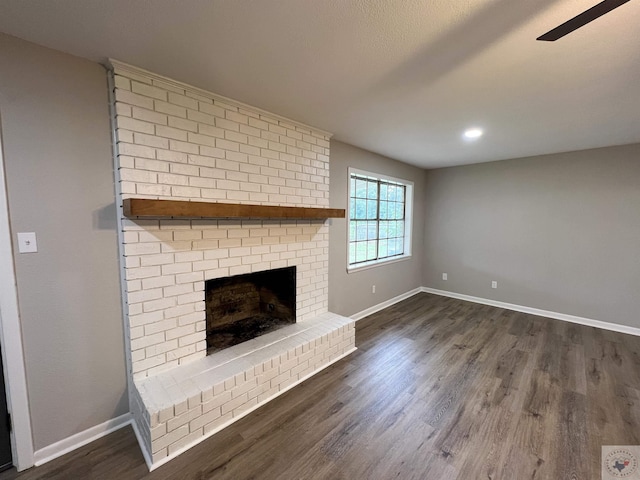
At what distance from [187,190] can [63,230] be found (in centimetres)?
76

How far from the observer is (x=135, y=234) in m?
1.80

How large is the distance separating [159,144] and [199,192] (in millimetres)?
414

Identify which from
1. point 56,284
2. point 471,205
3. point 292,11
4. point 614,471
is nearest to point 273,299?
point 56,284

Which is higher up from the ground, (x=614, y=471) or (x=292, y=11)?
(x=292, y=11)

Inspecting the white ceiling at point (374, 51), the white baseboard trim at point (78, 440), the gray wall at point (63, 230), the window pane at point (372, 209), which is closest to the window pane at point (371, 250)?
the window pane at point (372, 209)

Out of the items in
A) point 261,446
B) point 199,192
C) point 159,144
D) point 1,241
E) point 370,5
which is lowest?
point 261,446

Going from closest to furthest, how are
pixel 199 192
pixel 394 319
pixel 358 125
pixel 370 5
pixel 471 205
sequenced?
pixel 370 5, pixel 199 192, pixel 358 125, pixel 394 319, pixel 471 205

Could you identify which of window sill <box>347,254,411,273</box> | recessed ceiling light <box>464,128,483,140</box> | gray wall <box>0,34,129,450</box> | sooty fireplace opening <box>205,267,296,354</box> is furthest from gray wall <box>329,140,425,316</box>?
gray wall <box>0,34,129,450</box>

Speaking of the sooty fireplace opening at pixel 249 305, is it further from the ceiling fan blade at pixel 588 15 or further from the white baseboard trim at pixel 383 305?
the ceiling fan blade at pixel 588 15

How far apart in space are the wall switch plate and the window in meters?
3.01

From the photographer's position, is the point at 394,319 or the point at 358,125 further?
the point at 394,319

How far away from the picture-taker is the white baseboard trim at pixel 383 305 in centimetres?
386

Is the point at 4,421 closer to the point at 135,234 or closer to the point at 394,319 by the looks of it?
the point at 135,234
